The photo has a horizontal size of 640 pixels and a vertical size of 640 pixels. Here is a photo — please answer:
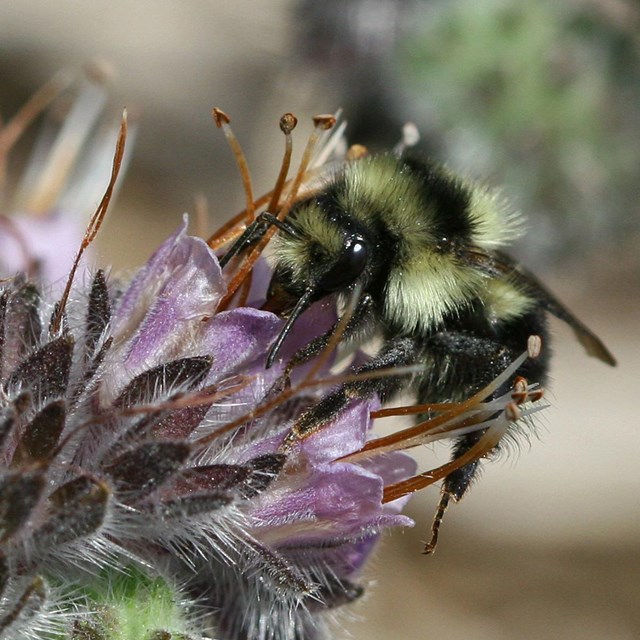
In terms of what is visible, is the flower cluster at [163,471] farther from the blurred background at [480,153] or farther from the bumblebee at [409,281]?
the blurred background at [480,153]

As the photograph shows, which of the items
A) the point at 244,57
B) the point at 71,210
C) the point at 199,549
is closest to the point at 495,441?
the point at 199,549

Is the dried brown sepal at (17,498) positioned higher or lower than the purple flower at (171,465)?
lower

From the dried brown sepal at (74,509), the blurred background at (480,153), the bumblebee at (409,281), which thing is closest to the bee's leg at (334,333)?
the bumblebee at (409,281)

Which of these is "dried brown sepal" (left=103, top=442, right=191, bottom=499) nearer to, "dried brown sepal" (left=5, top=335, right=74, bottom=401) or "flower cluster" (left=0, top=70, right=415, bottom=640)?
"flower cluster" (left=0, top=70, right=415, bottom=640)

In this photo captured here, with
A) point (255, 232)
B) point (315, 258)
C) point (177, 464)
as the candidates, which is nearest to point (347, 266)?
point (315, 258)

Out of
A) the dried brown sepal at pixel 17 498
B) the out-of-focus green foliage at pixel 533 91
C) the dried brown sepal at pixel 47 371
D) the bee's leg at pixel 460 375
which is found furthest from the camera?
the out-of-focus green foliage at pixel 533 91

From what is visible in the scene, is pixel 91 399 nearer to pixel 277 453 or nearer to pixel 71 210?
pixel 277 453
